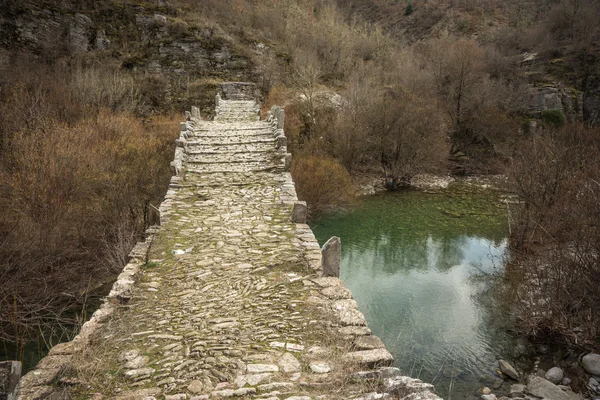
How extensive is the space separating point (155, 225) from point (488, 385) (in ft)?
26.9

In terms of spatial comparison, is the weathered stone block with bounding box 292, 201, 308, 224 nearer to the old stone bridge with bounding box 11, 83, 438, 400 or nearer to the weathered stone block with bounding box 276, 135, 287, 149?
the old stone bridge with bounding box 11, 83, 438, 400

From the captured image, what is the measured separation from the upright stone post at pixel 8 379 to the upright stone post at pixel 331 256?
4243 mm

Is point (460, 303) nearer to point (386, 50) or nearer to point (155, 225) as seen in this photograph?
point (155, 225)

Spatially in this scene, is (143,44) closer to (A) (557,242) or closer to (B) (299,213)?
(B) (299,213)

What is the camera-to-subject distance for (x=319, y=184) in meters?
18.0

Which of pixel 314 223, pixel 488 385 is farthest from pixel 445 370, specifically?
pixel 314 223

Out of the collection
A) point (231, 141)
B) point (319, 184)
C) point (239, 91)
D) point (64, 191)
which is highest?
point (239, 91)

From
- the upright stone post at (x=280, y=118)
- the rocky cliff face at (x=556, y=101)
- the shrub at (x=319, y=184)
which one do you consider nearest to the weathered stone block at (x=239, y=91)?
the shrub at (x=319, y=184)

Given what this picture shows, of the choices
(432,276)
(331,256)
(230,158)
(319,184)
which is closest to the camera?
→ (331,256)

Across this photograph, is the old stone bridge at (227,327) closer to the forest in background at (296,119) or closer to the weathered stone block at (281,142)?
the forest in background at (296,119)

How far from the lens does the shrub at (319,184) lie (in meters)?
17.8

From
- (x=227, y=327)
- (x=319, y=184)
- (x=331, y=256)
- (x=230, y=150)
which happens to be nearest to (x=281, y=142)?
(x=230, y=150)

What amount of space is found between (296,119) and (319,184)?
743cm

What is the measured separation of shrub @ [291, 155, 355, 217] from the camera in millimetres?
17828
